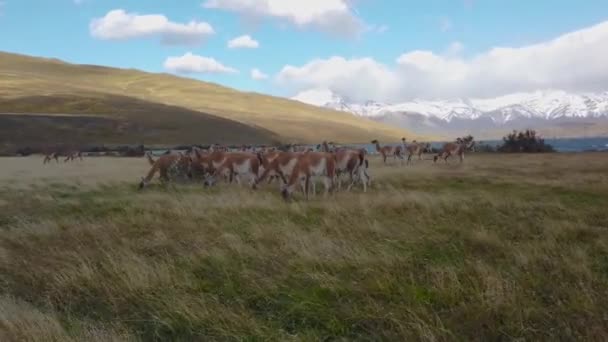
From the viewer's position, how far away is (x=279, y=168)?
57.6 ft

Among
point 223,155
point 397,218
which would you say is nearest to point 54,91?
point 223,155

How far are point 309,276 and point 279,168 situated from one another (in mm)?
11629

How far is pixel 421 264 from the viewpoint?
6.60 metres

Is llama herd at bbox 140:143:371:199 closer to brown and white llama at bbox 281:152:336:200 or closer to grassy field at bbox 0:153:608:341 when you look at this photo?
brown and white llama at bbox 281:152:336:200

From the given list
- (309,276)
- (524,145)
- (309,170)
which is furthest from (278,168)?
(524,145)

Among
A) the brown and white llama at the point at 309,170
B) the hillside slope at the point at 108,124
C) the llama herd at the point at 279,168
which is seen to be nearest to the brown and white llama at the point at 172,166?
the llama herd at the point at 279,168

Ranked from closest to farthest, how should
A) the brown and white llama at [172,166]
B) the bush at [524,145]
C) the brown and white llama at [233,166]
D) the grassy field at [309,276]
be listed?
the grassy field at [309,276], the brown and white llama at [233,166], the brown and white llama at [172,166], the bush at [524,145]

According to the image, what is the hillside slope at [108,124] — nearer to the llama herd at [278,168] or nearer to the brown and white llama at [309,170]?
the llama herd at [278,168]

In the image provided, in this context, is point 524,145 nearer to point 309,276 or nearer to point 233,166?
point 233,166

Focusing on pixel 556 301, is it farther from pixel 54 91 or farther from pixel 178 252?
pixel 54 91

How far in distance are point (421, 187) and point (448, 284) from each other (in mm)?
14157

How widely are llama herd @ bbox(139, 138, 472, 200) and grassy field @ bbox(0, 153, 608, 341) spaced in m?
4.47

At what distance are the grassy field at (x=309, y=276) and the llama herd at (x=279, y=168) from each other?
176 inches

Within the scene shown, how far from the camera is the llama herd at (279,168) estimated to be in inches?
619
